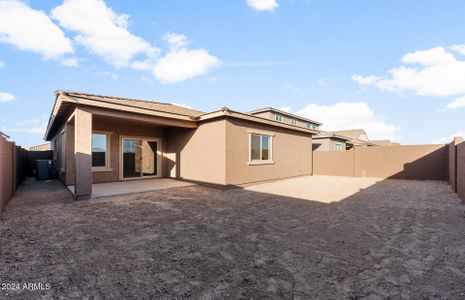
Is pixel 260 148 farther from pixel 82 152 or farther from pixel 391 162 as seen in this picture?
pixel 391 162

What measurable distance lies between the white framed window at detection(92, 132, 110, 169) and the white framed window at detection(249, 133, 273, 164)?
6502 millimetres

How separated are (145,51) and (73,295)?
11.6m

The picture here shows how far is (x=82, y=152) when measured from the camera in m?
6.71

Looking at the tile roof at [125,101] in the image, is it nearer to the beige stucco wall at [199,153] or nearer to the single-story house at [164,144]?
the single-story house at [164,144]

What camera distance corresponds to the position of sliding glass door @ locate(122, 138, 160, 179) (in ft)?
35.6

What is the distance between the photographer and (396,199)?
721 centimetres

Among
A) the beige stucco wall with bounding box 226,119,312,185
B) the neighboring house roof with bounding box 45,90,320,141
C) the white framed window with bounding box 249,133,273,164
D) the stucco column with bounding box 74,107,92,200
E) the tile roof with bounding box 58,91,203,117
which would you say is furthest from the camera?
the white framed window with bounding box 249,133,273,164

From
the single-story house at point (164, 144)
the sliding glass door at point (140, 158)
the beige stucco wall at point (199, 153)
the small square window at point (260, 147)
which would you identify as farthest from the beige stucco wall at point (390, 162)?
the sliding glass door at point (140, 158)

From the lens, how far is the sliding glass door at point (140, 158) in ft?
35.6

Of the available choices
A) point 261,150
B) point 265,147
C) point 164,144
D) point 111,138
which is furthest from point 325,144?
point 111,138

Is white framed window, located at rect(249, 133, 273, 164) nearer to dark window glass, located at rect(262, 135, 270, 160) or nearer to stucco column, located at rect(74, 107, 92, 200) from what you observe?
dark window glass, located at rect(262, 135, 270, 160)

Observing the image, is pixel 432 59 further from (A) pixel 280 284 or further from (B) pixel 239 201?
(A) pixel 280 284

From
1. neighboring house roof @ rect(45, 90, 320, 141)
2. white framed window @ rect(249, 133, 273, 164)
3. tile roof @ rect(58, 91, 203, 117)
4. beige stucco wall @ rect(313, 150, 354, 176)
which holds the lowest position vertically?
beige stucco wall @ rect(313, 150, 354, 176)

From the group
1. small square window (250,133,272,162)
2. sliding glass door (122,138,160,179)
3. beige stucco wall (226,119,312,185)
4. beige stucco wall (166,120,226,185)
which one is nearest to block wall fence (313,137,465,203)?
beige stucco wall (226,119,312,185)
